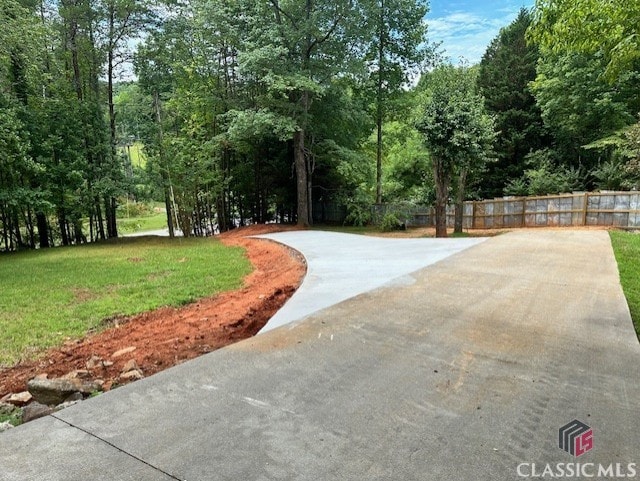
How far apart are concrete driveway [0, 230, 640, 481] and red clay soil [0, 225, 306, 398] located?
596 mm

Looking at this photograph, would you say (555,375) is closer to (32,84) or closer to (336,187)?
(32,84)

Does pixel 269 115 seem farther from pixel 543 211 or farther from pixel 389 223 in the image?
pixel 543 211

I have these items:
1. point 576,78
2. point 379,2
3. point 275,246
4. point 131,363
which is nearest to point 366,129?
point 379,2

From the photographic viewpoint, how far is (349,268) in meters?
5.91

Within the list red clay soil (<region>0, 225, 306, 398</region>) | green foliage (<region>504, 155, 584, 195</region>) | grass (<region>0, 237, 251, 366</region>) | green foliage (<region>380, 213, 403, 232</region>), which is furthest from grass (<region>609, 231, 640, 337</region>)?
green foliage (<region>380, 213, 403, 232</region>)

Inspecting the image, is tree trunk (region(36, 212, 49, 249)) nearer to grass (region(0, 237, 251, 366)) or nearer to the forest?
the forest

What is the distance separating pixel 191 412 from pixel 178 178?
46.2 ft

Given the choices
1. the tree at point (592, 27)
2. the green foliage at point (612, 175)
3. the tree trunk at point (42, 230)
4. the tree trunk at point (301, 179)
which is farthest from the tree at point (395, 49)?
the tree at point (592, 27)

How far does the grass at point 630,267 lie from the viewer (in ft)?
13.3

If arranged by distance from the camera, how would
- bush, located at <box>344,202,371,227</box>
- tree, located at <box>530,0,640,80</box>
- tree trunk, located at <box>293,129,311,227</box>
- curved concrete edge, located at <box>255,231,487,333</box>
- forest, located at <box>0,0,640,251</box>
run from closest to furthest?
1. tree, located at <box>530,0,640,80</box>
2. curved concrete edge, located at <box>255,231,487,333</box>
3. forest, located at <box>0,0,640,251</box>
4. tree trunk, located at <box>293,129,311,227</box>
5. bush, located at <box>344,202,371,227</box>

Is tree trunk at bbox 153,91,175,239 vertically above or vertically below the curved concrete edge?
above

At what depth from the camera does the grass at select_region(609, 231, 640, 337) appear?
160 inches

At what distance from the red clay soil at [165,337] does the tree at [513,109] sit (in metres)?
16.0

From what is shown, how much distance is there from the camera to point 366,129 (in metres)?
18.4
